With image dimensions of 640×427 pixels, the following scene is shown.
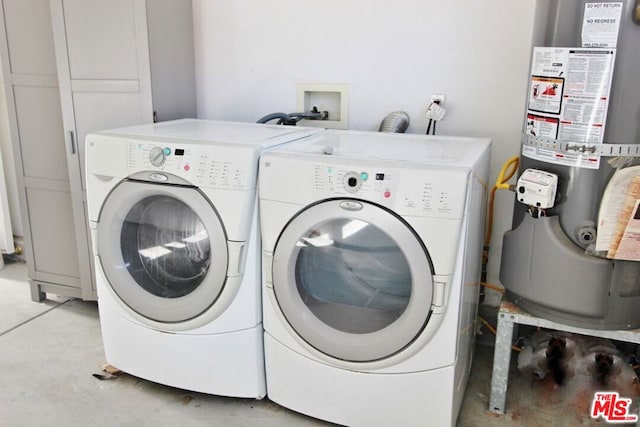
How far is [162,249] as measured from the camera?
1.86 meters

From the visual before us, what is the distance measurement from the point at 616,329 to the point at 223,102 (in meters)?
1.94

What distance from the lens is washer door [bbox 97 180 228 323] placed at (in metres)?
1.72

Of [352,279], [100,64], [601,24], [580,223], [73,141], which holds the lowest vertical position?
[352,279]

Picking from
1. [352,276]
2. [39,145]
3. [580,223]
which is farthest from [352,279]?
[39,145]

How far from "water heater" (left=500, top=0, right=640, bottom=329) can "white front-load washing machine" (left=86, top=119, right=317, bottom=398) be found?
88cm

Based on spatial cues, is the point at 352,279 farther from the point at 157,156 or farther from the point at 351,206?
the point at 157,156

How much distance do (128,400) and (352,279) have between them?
0.97 meters

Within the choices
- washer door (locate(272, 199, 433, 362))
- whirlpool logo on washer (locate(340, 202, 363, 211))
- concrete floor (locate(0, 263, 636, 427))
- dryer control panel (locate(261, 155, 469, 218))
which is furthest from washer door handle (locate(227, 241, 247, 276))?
concrete floor (locate(0, 263, 636, 427))

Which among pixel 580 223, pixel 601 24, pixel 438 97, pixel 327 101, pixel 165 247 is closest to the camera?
pixel 601 24

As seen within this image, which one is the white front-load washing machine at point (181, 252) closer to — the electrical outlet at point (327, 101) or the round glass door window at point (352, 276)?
the round glass door window at point (352, 276)

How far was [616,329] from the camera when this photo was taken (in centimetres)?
166

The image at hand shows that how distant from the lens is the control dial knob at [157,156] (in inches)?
68.6

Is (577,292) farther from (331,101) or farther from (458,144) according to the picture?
(331,101)

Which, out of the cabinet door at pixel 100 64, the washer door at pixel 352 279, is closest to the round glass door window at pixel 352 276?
the washer door at pixel 352 279
